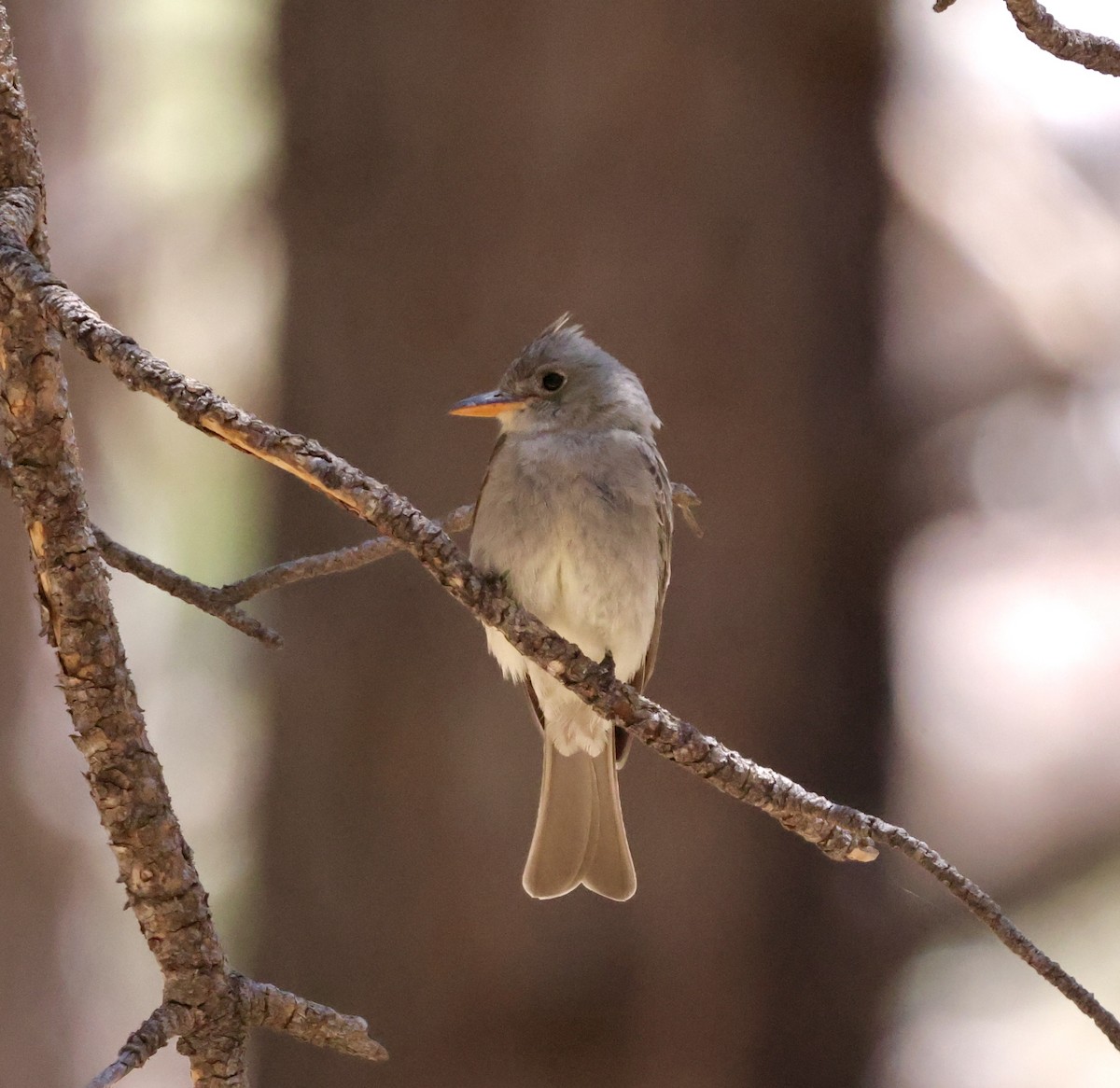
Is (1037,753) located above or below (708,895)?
above

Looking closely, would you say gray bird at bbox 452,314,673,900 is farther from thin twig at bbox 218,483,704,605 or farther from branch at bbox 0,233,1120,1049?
branch at bbox 0,233,1120,1049

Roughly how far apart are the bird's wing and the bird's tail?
5 cm

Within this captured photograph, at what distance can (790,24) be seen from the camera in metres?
4.42

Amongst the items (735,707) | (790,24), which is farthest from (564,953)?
(790,24)

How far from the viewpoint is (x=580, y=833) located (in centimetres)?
323

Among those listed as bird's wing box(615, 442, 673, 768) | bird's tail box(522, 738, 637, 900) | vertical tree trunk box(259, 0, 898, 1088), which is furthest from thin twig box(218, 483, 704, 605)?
vertical tree trunk box(259, 0, 898, 1088)

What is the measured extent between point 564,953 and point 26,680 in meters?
2.24

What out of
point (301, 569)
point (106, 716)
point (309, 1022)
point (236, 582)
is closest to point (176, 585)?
point (236, 582)

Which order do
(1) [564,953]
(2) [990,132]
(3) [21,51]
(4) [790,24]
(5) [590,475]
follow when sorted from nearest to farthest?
(5) [590,475] → (1) [564,953] → (4) [790,24] → (2) [990,132] → (3) [21,51]

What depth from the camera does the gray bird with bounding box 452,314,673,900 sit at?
2979 millimetres

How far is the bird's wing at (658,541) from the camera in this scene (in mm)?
3148

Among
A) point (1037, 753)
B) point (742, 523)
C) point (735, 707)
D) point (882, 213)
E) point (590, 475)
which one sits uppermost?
point (882, 213)

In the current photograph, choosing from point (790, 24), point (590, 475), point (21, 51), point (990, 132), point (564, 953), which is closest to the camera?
point (590, 475)

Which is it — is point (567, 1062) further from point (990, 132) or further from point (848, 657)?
point (990, 132)
